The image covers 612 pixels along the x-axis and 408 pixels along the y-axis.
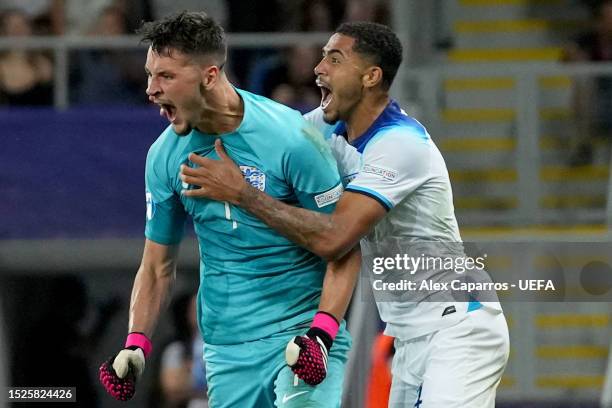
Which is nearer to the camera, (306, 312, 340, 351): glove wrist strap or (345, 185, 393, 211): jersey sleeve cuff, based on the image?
(306, 312, 340, 351): glove wrist strap

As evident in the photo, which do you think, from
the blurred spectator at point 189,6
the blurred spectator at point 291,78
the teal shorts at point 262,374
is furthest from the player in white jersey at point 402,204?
the blurred spectator at point 189,6

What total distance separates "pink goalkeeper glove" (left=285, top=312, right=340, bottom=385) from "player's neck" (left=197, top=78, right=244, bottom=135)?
2.55 feet

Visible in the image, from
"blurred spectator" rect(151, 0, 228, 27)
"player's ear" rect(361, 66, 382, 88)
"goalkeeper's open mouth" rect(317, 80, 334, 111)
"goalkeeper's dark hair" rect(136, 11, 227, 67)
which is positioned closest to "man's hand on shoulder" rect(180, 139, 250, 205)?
"goalkeeper's dark hair" rect(136, 11, 227, 67)

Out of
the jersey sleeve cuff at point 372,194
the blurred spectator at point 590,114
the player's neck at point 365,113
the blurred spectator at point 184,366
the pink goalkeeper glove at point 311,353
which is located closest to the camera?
the pink goalkeeper glove at point 311,353

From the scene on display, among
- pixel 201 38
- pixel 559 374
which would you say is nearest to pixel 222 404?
pixel 201 38

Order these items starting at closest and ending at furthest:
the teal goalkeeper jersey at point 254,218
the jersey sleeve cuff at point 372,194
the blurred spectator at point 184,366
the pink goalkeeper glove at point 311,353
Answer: the pink goalkeeper glove at point 311,353 → the teal goalkeeper jersey at point 254,218 → the jersey sleeve cuff at point 372,194 → the blurred spectator at point 184,366

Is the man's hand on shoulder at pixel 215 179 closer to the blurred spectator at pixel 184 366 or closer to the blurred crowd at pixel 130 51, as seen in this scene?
the blurred spectator at pixel 184 366

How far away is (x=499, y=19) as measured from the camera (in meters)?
10.5

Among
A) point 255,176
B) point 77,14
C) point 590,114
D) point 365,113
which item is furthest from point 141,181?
point 255,176

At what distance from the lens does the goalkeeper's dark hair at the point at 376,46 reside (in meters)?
5.37

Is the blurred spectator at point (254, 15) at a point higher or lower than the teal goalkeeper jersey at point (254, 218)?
higher

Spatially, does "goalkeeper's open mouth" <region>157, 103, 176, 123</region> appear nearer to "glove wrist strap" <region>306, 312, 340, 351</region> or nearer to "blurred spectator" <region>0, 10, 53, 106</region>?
"glove wrist strap" <region>306, 312, 340, 351</region>

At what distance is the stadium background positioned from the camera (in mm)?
8641

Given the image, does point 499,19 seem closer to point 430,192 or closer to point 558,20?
point 558,20
